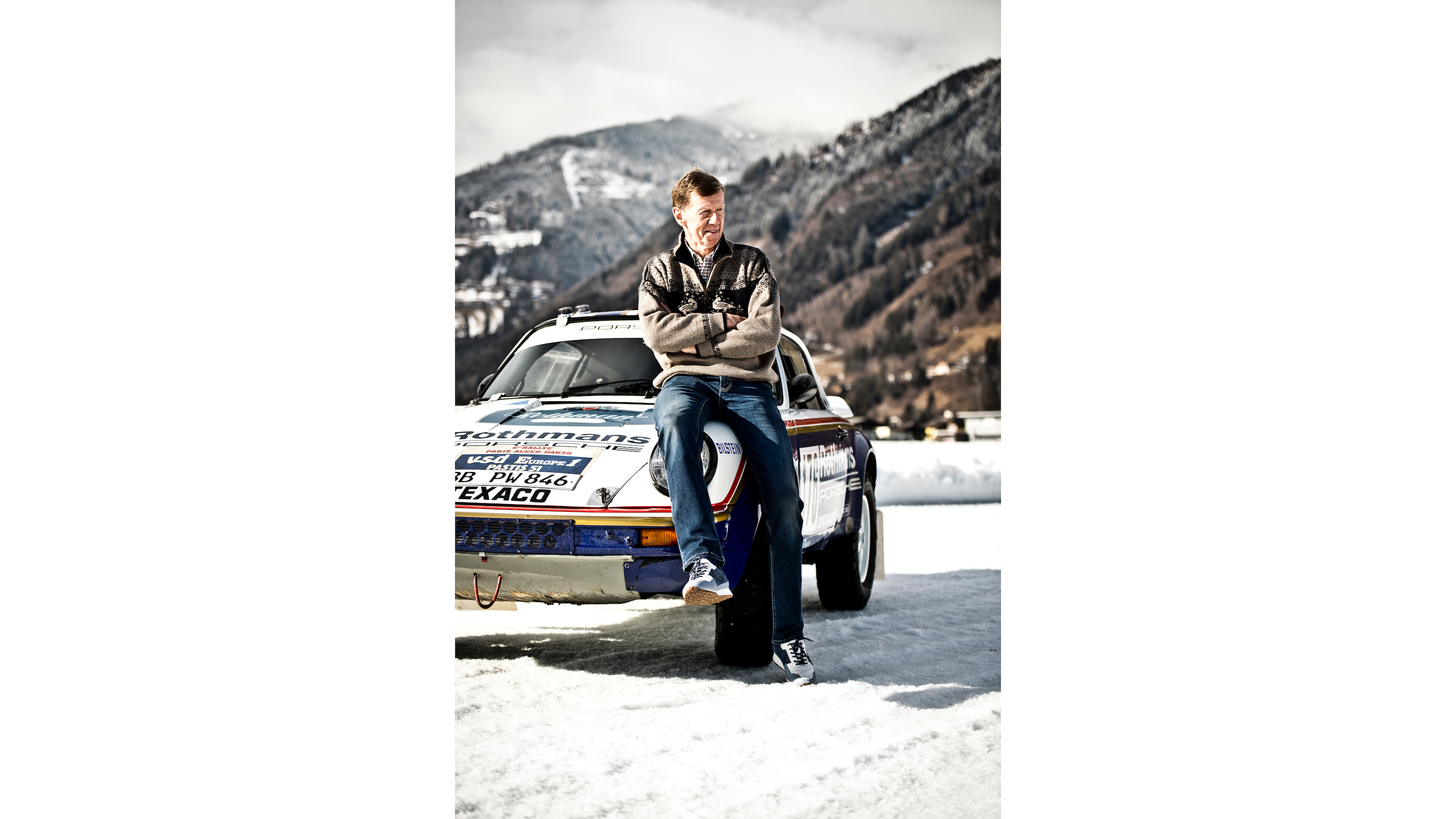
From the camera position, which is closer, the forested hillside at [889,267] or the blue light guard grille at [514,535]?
the blue light guard grille at [514,535]

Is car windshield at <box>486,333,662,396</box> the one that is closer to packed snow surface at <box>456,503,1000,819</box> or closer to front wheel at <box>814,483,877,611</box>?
packed snow surface at <box>456,503,1000,819</box>

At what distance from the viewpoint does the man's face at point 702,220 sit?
3.62 m

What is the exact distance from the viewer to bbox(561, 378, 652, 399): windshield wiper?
4406 millimetres

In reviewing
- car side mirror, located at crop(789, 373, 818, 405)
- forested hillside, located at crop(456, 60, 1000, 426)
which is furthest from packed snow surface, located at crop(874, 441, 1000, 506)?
forested hillside, located at crop(456, 60, 1000, 426)

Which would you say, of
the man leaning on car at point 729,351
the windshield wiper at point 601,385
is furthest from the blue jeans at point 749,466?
the windshield wiper at point 601,385

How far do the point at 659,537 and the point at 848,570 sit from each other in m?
2.02

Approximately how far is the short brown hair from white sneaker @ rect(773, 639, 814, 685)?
1542mm

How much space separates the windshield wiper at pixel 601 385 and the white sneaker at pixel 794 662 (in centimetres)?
121

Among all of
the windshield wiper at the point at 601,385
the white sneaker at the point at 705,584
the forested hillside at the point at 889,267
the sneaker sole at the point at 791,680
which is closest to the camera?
the white sneaker at the point at 705,584

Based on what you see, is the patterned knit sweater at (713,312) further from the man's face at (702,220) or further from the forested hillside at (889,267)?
the forested hillside at (889,267)

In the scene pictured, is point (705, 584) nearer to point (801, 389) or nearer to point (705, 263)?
point (705, 263)

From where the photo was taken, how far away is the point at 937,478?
13.0 metres
